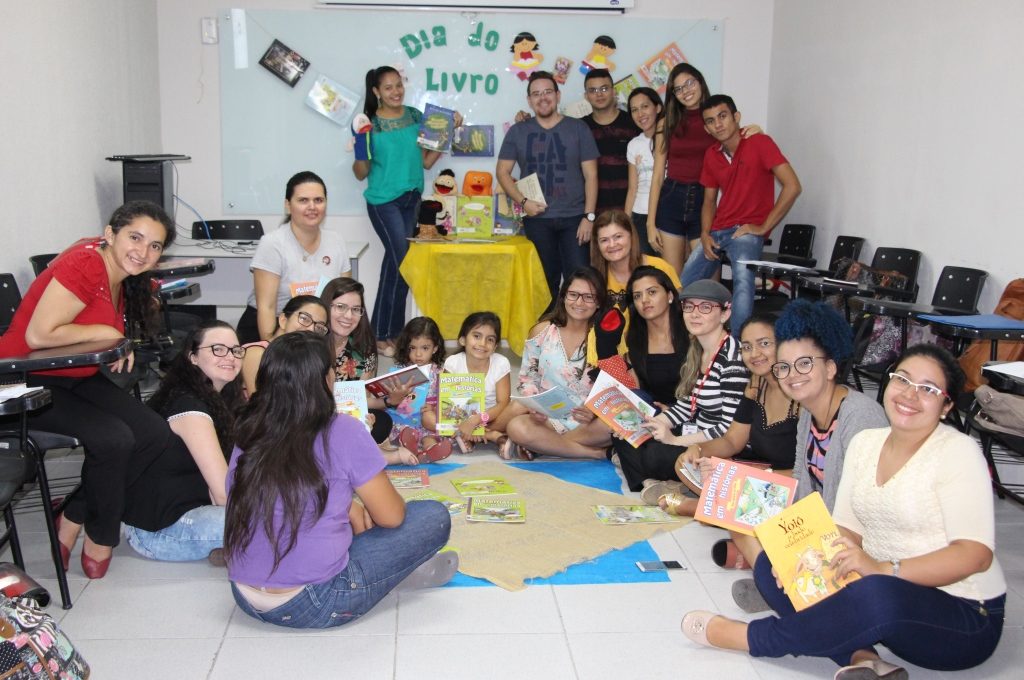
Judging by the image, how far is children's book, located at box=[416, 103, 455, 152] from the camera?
22.2ft

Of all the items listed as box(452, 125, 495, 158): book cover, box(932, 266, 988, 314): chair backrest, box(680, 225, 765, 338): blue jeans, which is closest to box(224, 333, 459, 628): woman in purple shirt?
box(932, 266, 988, 314): chair backrest

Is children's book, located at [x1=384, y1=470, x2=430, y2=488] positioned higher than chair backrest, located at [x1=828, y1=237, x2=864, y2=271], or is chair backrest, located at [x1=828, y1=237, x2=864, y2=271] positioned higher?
chair backrest, located at [x1=828, y1=237, x2=864, y2=271]

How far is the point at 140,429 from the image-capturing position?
2.98 metres

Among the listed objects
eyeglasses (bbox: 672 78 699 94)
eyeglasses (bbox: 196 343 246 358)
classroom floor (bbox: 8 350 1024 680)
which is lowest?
classroom floor (bbox: 8 350 1024 680)

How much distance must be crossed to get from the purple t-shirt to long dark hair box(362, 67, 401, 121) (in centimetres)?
437

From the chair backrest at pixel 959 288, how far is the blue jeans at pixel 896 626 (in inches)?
92.2

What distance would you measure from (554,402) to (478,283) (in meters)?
2.14

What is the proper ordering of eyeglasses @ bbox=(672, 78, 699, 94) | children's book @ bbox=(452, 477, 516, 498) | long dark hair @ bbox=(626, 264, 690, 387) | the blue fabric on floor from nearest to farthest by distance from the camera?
1. the blue fabric on floor
2. children's book @ bbox=(452, 477, 516, 498)
3. long dark hair @ bbox=(626, 264, 690, 387)
4. eyeglasses @ bbox=(672, 78, 699, 94)

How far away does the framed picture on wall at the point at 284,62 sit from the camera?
6.89 metres

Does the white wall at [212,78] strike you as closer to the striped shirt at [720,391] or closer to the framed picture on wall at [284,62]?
the framed picture on wall at [284,62]

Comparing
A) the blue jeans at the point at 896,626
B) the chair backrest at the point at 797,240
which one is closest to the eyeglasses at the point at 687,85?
the chair backrest at the point at 797,240

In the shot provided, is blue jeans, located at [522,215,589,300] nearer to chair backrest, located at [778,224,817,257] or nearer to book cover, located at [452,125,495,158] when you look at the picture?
book cover, located at [452,125,495,158]

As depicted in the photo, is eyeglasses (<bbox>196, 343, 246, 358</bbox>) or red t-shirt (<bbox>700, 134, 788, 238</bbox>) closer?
eyeglasses (<bbox>196, 343, 246, 358</bbox>)

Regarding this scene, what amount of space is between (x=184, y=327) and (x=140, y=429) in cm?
208
